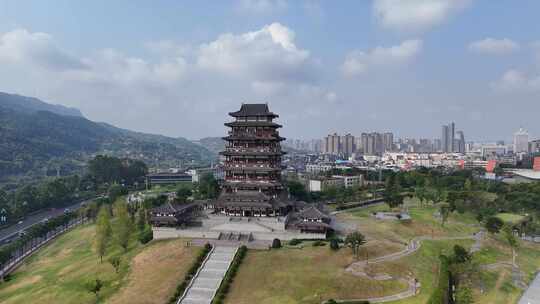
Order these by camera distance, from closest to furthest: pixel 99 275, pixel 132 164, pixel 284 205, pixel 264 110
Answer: pixel 99 275
pixel 284 205
pixel 264 110
pixel 132 164

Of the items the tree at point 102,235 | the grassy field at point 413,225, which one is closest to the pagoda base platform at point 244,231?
the tree at point 102,235

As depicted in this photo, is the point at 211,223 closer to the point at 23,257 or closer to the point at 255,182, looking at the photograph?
the point at 255,182

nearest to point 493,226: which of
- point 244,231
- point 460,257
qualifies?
point 460,257

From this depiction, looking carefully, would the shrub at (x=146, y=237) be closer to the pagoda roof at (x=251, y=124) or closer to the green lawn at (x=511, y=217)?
the pagoda roof at (x=251, y=124)

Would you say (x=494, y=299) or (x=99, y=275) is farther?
(x=99, y=275)

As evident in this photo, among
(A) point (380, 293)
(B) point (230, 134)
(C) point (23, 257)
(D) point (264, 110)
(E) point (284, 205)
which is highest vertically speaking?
(D) point (264, 110)

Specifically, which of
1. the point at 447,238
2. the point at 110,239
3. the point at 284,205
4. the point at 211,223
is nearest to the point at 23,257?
the point at 110,239
